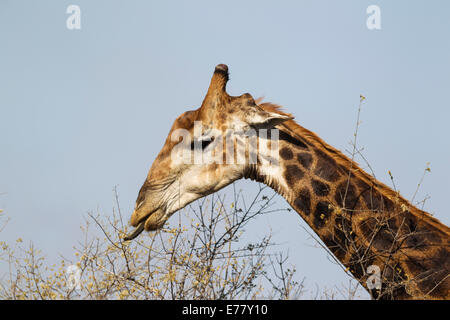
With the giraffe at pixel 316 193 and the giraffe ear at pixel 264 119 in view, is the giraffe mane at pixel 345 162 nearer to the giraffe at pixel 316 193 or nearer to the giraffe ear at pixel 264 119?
the giraffe at pixel 316 193

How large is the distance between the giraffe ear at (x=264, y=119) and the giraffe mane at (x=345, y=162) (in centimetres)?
34

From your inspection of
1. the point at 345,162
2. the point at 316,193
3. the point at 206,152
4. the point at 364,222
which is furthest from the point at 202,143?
the point at 364,222

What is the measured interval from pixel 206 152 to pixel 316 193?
1577 millimetres

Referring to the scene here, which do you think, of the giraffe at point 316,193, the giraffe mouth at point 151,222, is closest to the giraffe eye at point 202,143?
the giraffe at point 316,193

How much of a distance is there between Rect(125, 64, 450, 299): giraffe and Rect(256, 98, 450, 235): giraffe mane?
0.01 meters

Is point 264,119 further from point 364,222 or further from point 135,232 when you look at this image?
point 135,232

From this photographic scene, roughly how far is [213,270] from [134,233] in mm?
1186

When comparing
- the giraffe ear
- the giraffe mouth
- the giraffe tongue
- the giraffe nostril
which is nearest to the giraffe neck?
the giraffe ear

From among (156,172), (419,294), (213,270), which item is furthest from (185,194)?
(419,294)

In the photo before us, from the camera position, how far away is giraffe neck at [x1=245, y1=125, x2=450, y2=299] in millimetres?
6504

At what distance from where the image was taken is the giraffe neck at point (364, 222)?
6.50 metres
